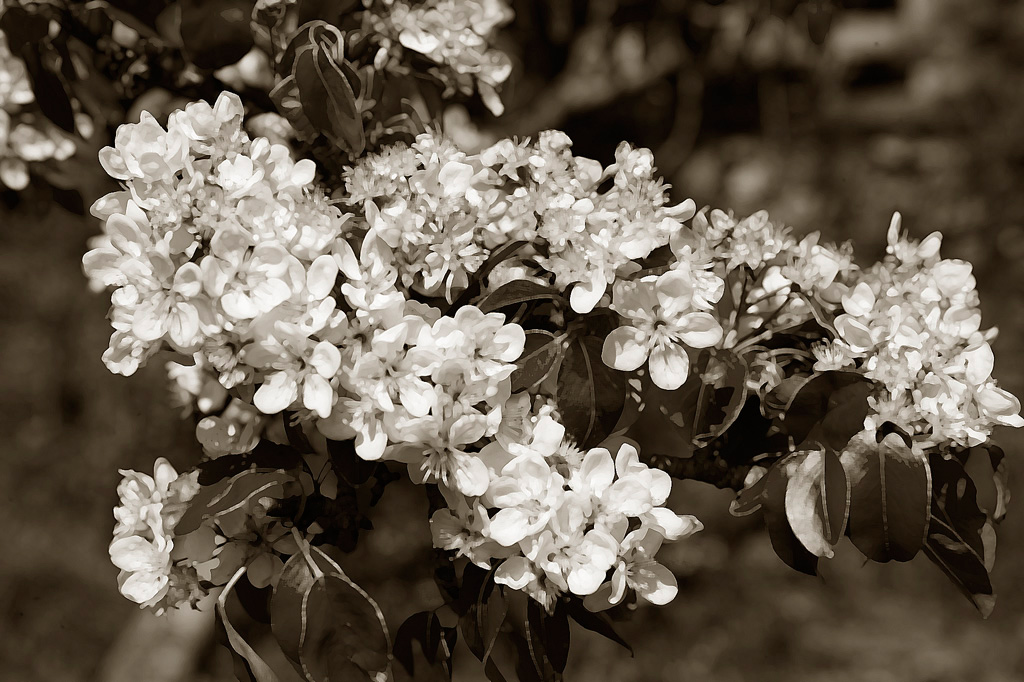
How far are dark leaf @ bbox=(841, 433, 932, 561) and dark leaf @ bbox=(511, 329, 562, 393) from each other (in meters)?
0.26

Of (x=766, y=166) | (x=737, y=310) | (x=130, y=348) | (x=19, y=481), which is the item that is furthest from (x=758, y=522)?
(x=19, y=481)

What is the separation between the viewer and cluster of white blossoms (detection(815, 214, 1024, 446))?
23.0 inches

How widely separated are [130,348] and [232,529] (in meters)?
0.16

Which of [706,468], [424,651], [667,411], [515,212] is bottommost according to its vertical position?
[424,651]

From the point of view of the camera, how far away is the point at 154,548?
626 millimetres

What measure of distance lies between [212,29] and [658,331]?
51cm

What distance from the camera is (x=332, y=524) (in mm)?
618

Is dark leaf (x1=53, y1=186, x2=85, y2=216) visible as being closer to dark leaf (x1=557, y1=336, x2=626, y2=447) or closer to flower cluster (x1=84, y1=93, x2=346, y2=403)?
flower cluster (x1=84, y1=93, x2=346, y2=403)

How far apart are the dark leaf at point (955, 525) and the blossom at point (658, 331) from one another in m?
0.27

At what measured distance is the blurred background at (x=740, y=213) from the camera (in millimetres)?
1171

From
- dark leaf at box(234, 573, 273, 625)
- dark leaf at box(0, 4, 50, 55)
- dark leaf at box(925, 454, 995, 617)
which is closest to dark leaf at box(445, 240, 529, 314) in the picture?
dark leaf at box(234, 573, 273, 625)

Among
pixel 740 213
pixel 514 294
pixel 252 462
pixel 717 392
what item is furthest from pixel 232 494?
pixel 740 213

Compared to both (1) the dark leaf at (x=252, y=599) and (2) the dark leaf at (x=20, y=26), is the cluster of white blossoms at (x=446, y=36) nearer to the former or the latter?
(2) the dark leaf at (x=20, y=26)

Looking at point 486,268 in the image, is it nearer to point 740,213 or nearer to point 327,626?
point 327,626
